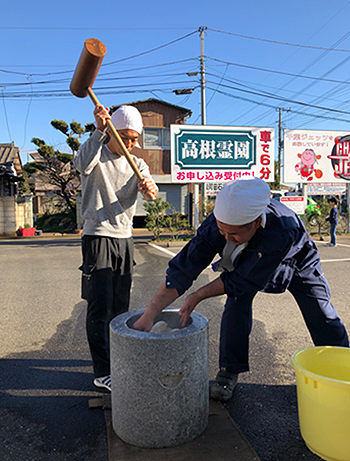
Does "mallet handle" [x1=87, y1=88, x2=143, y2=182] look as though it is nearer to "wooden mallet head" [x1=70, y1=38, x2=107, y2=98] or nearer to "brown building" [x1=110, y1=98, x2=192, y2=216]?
"wooden mallet head" [x1=70, y1=38, x2=107, y2=98]

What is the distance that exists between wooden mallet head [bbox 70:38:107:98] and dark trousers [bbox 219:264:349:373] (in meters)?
1.87

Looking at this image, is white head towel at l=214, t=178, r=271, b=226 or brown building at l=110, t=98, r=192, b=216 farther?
brown building at l=110, t=98, r=192, b=216

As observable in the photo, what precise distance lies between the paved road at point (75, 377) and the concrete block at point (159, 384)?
29cm

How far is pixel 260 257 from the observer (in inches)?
81.5

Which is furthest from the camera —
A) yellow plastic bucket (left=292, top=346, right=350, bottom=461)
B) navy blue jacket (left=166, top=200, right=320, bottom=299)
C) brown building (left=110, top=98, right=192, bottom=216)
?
brown building (left=110, top=98, right=192, bottom=216)

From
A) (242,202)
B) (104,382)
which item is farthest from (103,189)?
(104,382)

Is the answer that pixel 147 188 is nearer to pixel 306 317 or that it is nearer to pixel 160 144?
pixel 306 317

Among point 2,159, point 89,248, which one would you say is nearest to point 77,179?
point 2,159

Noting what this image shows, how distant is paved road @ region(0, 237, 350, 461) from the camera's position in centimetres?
215

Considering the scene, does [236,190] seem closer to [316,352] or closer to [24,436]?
[316,352]

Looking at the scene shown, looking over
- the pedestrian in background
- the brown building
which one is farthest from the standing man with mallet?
the brown building

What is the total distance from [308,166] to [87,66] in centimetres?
1377

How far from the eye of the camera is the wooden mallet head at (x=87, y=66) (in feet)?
8.04

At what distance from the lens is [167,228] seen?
44.7ft
